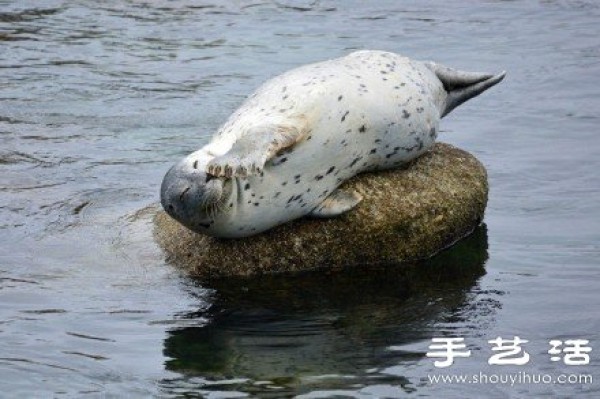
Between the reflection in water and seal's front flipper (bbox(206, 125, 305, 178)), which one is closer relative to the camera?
the reflection in water

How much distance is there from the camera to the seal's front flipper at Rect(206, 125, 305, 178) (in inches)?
279

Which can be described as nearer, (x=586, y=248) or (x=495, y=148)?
(x=586, y=248)

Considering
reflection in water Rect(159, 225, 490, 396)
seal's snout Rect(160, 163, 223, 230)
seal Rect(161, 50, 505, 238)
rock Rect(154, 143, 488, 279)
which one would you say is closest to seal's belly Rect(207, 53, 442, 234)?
seal Rect(161, 50, 505, 238)

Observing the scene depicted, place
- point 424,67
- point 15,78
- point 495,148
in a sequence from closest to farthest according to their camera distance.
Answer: point 424,67
point 495,148
point 15,78

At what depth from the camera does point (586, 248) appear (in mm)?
8086

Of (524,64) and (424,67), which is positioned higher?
(424,67)

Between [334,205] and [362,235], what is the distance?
0.78 ft

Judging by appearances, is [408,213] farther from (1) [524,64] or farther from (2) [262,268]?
(1) [524,64]

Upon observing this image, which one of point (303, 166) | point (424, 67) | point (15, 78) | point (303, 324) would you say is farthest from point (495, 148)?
point (15, 78)

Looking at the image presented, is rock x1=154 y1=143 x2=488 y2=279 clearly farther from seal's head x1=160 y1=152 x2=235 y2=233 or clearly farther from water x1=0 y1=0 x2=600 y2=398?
seal's head x1=160 y1=152 x2=235 y2=233

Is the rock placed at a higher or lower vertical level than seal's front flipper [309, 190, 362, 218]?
lower

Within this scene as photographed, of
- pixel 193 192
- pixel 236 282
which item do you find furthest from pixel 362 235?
pixel 193 192

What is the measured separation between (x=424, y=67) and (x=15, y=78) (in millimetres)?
4553

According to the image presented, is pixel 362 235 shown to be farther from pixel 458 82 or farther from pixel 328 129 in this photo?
pixel 458 82
